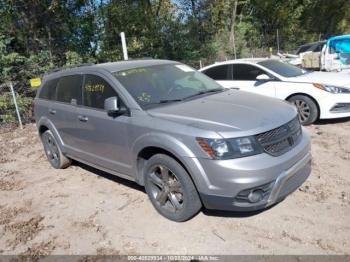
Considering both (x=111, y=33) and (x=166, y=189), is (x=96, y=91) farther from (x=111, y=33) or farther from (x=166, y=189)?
(x=111, y=33)

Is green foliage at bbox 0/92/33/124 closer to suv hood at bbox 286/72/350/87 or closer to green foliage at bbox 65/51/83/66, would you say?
green foliage at bbox 65/51/83/66

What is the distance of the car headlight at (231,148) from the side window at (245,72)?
4672 millimetres

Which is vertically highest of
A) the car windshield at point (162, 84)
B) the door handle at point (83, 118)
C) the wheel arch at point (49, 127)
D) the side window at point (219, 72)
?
the car windshield at point (162, 84)

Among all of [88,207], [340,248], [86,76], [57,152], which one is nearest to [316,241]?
[340,248]

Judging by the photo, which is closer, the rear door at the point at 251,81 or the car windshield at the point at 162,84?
the car windshield at the point at 162,84

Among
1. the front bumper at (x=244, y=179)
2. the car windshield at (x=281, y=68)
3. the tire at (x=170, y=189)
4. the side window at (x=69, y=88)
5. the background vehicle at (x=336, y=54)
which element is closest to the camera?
the front bumper at (x=244, y=179)

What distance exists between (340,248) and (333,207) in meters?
0.76

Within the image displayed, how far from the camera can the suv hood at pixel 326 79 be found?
7.11 meters

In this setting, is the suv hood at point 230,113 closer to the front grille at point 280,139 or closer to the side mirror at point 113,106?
the front grille at point 280,139

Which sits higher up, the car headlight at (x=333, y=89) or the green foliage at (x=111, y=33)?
the green foliage at (x=111, y=33)

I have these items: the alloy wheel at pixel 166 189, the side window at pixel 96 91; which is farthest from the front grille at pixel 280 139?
the side window at pixel 96 91

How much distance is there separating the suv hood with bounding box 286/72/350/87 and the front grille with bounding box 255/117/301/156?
365 centimetres

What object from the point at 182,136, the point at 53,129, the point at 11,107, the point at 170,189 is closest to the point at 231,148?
the point at 182,136

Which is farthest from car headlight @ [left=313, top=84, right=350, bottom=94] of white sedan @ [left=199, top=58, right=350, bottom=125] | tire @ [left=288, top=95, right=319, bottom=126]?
tire @ [left=288, top=95, right=319, bottom=126]
